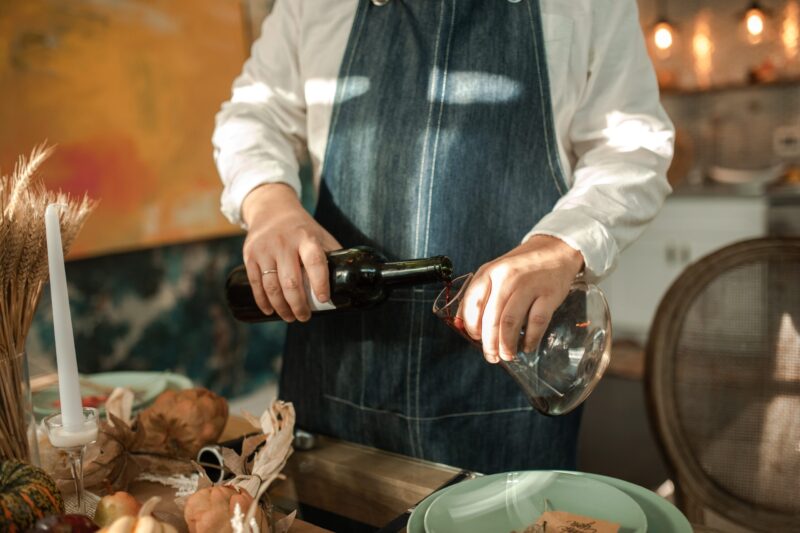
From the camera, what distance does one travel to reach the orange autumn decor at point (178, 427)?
0.82 m

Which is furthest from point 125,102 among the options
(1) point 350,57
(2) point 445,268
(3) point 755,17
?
(3) point 755,17

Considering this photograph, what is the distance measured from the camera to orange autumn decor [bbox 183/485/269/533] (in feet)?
1.82

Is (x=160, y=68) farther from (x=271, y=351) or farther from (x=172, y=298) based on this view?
(x=271, y=351)

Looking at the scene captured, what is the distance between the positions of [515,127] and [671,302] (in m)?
0.38

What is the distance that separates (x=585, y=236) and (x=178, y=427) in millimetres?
526

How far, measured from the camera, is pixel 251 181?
1028 mm

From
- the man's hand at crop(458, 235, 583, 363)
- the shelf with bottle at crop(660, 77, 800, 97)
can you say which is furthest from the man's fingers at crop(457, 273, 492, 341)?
the shelf with bottle at crop(660, 77, 800, 97)

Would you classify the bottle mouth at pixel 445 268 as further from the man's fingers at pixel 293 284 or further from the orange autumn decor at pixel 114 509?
the orange autumn decor at pixel 114 509

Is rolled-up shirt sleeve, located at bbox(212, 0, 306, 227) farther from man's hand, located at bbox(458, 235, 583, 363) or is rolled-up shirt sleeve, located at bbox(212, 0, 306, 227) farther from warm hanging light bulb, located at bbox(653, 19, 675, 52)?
warm hanging light bulb, located at bbox(653, 19, 675, 52)

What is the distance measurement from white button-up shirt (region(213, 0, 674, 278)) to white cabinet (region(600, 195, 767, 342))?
3200 mm

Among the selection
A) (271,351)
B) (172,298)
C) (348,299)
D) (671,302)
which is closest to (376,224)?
(348,299)

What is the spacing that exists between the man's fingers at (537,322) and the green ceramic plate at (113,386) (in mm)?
622

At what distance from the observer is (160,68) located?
2502 mm

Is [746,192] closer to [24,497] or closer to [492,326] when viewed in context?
[492,326]
